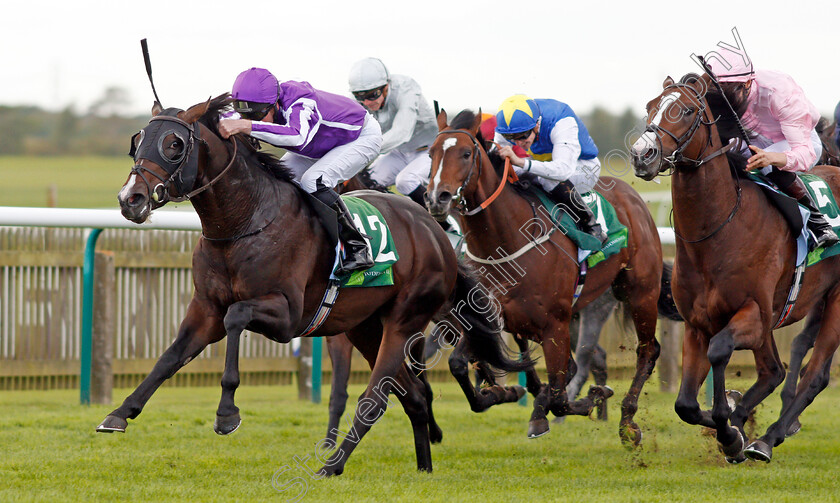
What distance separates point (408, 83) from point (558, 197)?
1310 mm

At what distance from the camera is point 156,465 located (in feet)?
16.7

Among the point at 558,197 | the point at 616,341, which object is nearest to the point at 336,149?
the point at 558,197

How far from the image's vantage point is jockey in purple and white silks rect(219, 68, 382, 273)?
4598mm

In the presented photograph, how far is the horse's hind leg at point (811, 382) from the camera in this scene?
471cm

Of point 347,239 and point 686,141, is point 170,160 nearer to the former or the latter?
point 347,239

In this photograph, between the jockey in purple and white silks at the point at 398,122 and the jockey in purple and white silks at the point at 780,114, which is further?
the jockey in purple and white silks at the point at 398,122

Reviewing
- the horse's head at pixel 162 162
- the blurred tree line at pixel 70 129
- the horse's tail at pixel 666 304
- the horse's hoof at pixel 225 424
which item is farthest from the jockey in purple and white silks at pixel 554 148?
the blurred tree line at pixel 70 129

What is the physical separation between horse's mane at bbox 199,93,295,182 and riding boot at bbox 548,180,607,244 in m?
1.98

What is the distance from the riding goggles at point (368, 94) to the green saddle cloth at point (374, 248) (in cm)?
152

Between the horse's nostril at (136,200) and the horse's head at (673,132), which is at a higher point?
the horse's head at (673,132)

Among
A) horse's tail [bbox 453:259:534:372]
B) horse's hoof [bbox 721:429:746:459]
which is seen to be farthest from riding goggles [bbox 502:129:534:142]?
horse's hoof [bbox 721:429:746:459]

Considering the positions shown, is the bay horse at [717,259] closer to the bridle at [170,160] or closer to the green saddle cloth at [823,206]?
the green saddle cloth at [823,206]

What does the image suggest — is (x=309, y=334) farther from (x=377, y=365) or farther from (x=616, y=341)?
(x=616, y=341)

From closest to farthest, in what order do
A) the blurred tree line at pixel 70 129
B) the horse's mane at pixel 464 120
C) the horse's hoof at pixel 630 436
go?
the horse's mane at pixel 464 120, the horse's hoof at pixel 630 436, the blurred tree line at pixel 70 129
